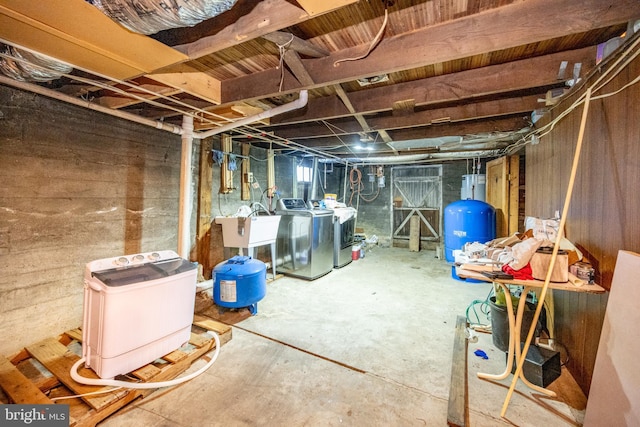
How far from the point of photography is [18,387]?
1.60 meters

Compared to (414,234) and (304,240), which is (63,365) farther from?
(414,234)

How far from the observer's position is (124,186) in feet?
8.84

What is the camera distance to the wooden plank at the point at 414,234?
656 centimetres

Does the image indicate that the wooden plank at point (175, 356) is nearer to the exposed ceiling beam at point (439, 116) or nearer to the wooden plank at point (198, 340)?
the wooden plank at point (198, 340)

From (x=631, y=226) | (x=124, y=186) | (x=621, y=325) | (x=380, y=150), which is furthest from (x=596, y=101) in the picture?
(x=124, y=186)

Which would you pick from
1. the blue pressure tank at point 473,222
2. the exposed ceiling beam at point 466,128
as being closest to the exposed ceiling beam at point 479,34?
the exposed ceiling beam at point 466,128

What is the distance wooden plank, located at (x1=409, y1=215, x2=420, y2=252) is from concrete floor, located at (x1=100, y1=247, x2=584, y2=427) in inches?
130

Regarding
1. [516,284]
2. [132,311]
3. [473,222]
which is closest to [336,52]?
[516,284]

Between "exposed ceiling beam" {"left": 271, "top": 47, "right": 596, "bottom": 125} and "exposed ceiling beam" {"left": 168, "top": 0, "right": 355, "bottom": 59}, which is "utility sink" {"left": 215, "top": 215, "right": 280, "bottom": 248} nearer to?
"exposed ceiling beam" {"left": 271, "top": 47, "right": 596, "bottom": 125}

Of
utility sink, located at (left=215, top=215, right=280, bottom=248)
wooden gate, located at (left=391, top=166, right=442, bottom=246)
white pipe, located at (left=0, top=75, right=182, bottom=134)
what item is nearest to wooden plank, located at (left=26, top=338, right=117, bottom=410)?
utility sink, located at (left=215, top=215, right=280, bottom=248)

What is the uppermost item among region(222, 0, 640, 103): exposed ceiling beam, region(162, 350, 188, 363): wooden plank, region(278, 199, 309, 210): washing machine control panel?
region(222, 0, 640, 103): exposed ceiling beam

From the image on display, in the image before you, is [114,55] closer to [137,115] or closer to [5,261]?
[137,115]

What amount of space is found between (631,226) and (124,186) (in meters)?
3.85

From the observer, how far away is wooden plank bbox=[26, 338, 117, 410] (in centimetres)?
155
